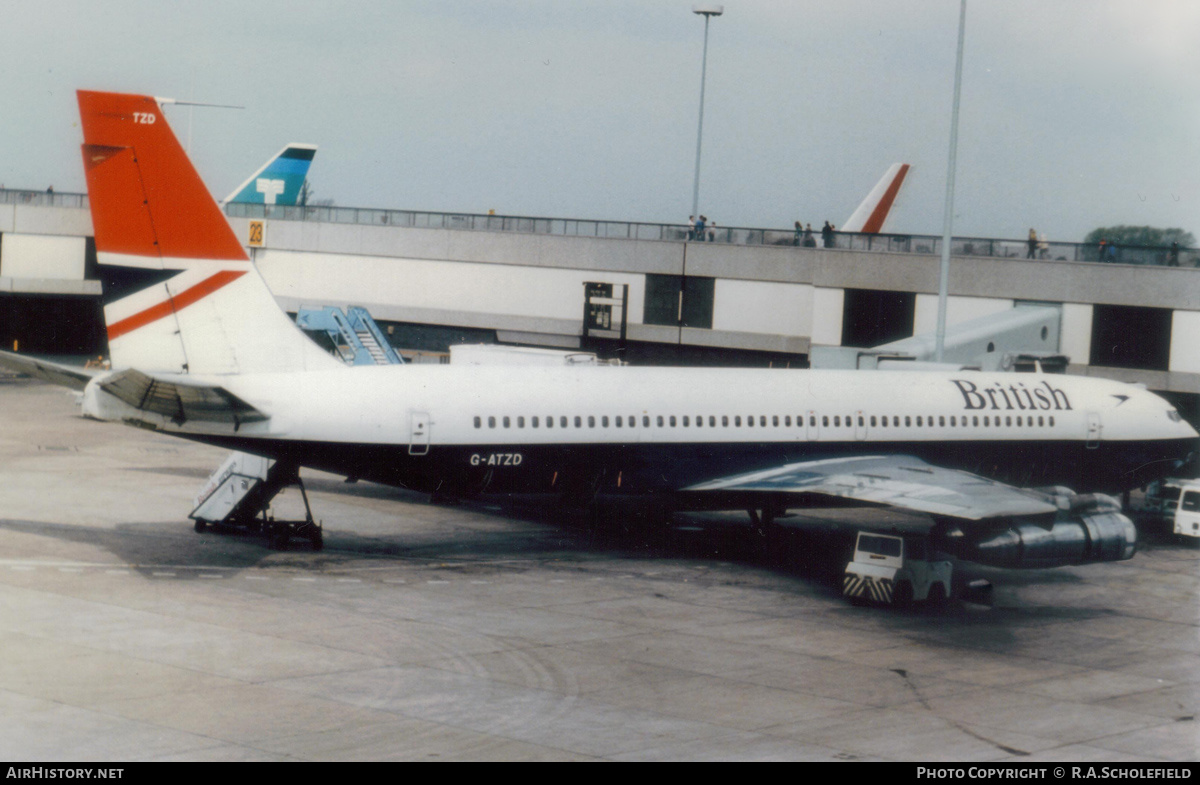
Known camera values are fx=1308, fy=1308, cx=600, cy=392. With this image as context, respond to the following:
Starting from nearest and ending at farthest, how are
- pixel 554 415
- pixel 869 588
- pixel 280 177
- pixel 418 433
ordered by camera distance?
pixel 869 588 → pixel 418 433 → pixel 554 415 → pixel 280 177

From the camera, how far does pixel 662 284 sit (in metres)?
53.3

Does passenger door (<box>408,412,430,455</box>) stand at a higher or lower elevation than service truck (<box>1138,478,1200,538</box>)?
higher

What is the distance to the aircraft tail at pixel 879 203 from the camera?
186 feet

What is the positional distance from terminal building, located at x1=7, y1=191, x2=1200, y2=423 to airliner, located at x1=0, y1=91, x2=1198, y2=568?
11403 mm

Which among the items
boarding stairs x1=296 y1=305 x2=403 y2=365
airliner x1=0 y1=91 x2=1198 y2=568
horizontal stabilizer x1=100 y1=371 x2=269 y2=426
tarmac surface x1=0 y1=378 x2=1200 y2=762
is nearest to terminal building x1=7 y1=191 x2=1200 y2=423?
boarding stairs x1=296 y1=305 x2=403 y2=365

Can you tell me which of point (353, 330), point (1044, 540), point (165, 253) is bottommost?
point (1044, 540)

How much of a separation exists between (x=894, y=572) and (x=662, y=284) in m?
29.9

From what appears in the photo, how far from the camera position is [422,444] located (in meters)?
26.0

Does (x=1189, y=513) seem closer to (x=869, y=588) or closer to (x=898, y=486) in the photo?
(x=898, y=486)

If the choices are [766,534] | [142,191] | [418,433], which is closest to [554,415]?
[418,433]

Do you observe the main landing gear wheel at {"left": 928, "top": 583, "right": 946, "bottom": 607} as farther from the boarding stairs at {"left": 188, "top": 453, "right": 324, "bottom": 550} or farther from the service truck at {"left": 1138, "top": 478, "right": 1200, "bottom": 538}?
the boarding stairs at {"left": 188, "top": 453, "right": 324, "bottom": 550}

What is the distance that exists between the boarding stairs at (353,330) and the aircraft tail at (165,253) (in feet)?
76.8

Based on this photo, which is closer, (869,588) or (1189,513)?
(869,588)

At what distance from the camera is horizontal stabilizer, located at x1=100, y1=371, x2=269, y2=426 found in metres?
21.5
